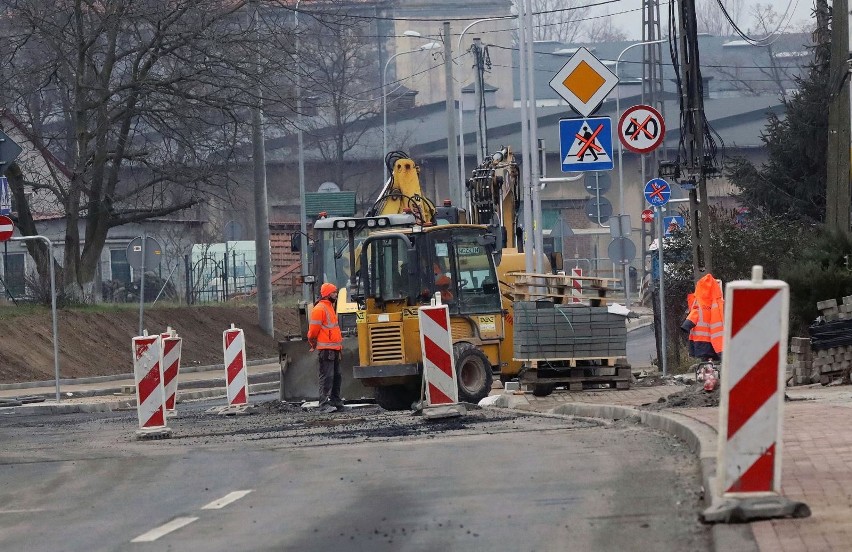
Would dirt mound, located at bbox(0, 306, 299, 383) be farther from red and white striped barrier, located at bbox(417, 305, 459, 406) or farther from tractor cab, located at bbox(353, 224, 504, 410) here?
red and white striped barrier, located at bbox(417, 305, 459, 406)

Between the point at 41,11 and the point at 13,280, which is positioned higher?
the point at 41,11

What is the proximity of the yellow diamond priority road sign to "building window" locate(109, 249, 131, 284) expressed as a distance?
35490 millimetres

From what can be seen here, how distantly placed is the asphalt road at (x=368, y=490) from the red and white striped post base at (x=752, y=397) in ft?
1.14

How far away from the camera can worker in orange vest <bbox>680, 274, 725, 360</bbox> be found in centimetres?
1645

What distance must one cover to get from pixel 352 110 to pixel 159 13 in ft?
165

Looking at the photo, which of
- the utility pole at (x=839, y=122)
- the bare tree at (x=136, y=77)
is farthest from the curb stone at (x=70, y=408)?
the utility pole at (x=839, y=122)

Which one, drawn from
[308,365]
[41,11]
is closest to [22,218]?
[41,11]

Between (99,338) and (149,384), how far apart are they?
786 inches

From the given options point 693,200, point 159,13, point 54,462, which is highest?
point 159,13

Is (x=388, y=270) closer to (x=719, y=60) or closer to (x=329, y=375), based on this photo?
(x=329, y=375)

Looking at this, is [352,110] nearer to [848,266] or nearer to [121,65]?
[121,65]

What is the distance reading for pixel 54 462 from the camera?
13.8 m

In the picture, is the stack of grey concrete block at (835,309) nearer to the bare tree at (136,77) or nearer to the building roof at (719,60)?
the bare tree at (136,77)

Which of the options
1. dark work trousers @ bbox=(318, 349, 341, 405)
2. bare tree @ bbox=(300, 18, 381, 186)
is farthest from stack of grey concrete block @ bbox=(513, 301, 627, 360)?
bare tree @ bbox=(300, 18, 381, 186)
